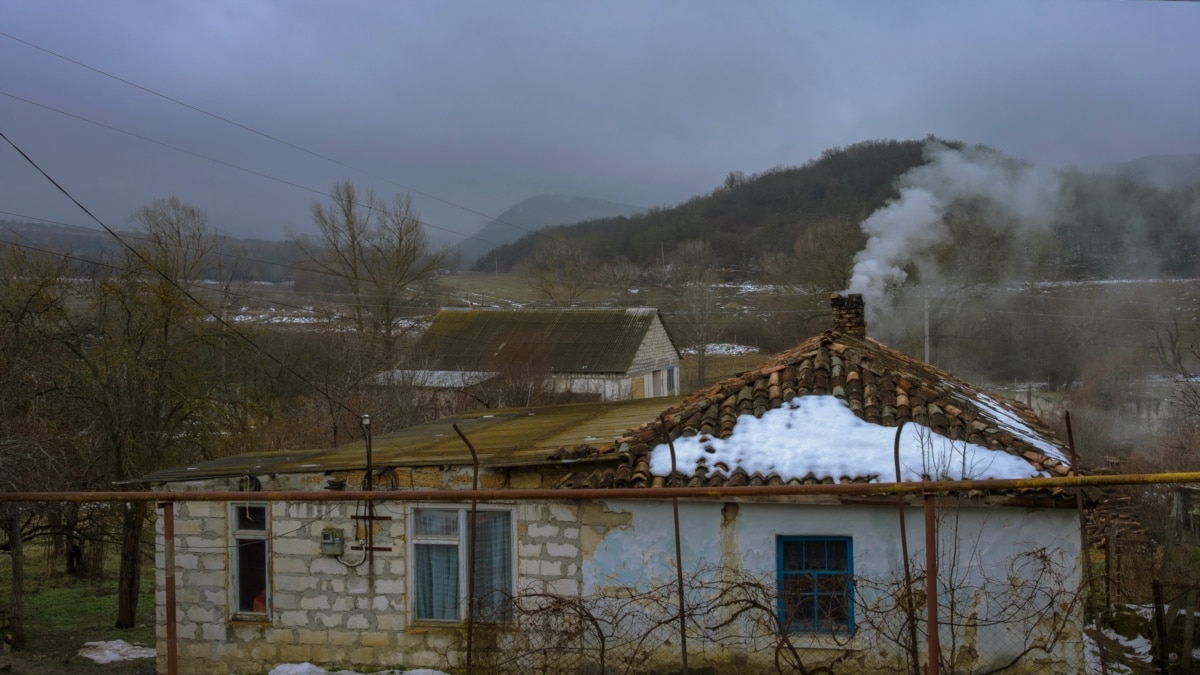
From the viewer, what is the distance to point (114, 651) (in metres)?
13.5

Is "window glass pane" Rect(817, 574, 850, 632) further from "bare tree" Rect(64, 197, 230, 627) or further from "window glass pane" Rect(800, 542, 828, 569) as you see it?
"bare tree" Rect(64, 197, 230, 627)

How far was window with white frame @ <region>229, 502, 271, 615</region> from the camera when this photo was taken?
34.6 feet

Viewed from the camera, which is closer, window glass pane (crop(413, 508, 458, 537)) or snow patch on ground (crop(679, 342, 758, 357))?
window glass pane (crop(413, 508, 458, 537))

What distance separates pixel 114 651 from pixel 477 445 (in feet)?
20.7

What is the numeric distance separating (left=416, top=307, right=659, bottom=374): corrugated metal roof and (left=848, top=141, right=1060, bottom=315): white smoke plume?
11.7 meters

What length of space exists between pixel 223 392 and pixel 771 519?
635 inches

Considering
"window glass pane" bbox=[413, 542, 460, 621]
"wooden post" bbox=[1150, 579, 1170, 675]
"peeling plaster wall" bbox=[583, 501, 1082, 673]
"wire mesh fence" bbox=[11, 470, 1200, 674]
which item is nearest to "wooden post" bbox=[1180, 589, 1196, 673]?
"wire mesh fence" bbox=[11, 470, 1200, 674]

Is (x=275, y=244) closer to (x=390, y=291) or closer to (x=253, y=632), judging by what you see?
(x=390, y=291)

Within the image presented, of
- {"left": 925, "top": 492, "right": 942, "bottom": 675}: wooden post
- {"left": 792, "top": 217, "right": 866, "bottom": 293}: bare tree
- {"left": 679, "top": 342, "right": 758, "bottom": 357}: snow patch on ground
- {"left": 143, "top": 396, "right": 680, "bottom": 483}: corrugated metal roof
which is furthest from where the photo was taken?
{"left": 679, "top": 342, "right": 758, "bottom": 357}: snow patch on ground

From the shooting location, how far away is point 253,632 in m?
10.4

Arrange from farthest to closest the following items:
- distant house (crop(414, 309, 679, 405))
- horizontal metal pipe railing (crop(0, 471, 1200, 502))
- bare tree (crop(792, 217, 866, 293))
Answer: bare tree (crop(792, 217, 866, 293)) < distant house (crop(414, 309, 679, 405)) < horizontal metal pipe railing (crop(0, 471, 1200, 502))

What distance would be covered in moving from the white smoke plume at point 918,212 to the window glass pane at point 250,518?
18.3 metres

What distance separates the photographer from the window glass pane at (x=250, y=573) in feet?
34.7

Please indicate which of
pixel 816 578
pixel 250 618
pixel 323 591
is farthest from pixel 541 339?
pixel 816 578
